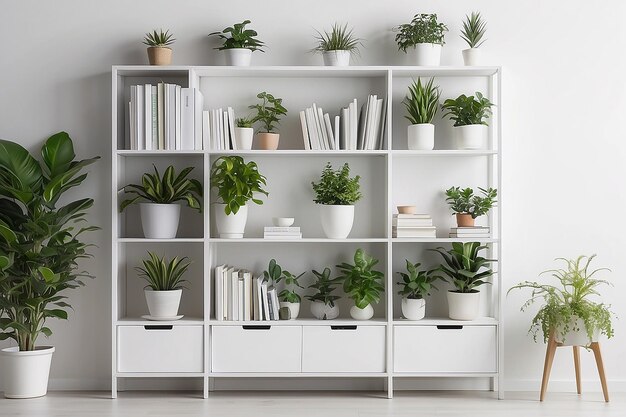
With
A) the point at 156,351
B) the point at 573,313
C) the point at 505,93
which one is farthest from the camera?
the point at 505,93

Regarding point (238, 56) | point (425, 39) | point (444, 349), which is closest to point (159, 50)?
point (238, 56)

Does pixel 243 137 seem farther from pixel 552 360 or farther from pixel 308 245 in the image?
pixel 552 360

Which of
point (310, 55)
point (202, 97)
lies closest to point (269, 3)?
point (310, 55)

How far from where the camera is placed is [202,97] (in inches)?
168

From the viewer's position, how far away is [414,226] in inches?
159

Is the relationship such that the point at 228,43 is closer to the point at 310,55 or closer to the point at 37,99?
the point at 310,55

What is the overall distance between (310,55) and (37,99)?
1.63m

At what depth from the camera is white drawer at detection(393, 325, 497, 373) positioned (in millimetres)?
4020

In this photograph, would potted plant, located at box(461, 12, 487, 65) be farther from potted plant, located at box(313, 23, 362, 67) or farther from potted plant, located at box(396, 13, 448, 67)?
potted plant, located at box(313, 23, 362, 67)

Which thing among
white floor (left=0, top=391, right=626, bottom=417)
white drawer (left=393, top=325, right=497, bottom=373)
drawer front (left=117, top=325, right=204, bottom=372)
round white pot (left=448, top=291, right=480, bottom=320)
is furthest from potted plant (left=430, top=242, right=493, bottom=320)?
drawer front (left=117, top=325, right=204, bottom=372)

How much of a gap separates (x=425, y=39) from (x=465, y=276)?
4.43 feet

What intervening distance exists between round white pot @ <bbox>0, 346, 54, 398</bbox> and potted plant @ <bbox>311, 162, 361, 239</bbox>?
5.56 ft

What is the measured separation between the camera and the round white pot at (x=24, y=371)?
395 centimetres

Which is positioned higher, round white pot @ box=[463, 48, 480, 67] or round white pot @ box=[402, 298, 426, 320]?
round white pot @ box=[463, 48, 480, 67]
